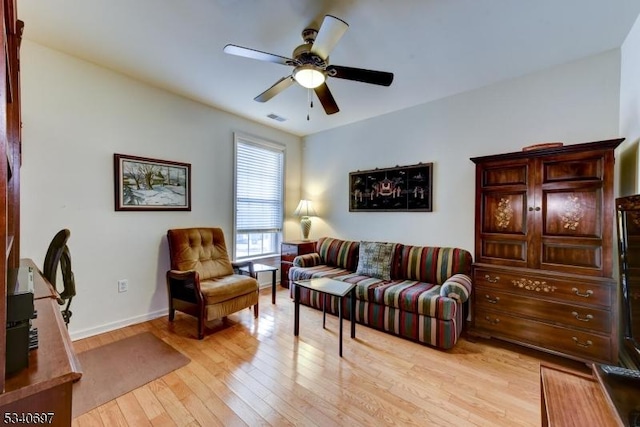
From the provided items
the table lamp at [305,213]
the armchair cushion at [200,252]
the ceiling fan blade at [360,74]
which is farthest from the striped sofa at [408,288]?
the ceiling fan blade at [360,74]

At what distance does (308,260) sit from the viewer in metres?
3.85

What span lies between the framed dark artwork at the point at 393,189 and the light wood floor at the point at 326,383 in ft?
5.42

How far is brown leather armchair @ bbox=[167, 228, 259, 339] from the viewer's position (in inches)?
104

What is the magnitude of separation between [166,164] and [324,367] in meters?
2.76

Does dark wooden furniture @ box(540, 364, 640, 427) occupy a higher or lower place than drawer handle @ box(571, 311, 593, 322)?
higher

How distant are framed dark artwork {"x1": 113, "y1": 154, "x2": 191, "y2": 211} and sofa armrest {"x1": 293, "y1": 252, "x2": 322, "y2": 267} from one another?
1568mm

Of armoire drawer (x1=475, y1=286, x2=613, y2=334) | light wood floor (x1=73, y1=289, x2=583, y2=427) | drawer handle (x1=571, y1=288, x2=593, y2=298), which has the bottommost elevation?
light wood floor (x1=73, y1=289, x2=583, y2=427)

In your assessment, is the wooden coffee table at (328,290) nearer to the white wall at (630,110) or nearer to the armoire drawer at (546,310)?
the armoire drawer at (546,310)

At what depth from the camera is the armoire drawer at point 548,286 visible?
205 cm

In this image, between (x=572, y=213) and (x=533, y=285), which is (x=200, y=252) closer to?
(x=533, y=285)

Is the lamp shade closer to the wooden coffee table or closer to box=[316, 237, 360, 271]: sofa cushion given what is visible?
box=[316, 237, 360, 271]: sofa cushion

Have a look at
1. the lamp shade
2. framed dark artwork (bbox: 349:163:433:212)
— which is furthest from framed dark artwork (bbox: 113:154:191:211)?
framed dark artwork (bbox: 349:163:433:212)

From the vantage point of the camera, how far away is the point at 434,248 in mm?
3193

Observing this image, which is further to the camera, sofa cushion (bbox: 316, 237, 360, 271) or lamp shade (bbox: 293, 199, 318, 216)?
lamp shade (bbox: 293, 199, 318, 216)
